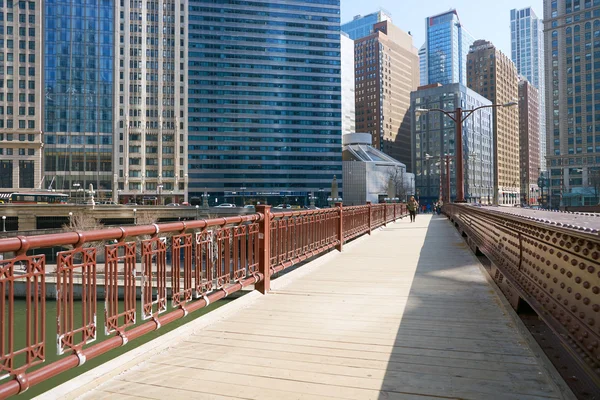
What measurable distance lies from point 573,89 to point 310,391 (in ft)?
437

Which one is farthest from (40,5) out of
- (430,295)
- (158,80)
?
(430,295)

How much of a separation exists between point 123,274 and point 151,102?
355 ft

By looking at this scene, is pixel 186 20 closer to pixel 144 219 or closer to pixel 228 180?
pixel 228 180

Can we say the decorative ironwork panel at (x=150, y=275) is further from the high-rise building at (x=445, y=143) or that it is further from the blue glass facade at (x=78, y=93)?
the high-rise building at (x=445, y=143)

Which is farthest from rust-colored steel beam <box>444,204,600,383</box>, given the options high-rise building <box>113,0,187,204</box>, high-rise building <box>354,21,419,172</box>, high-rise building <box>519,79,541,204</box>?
high-rise building <box>519,79,541,204</box>

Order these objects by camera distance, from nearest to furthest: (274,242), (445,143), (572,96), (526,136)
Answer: (274,242) < (572,96) < (445,143) < (526,136)

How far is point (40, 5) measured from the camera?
100062 mm

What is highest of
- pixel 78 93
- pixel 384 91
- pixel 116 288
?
pixel 384 91

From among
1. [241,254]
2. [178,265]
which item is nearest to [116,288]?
[178,265]

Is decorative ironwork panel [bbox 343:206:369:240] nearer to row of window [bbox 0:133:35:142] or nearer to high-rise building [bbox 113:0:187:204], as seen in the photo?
high-rise building [bbox 113:0:187:204]

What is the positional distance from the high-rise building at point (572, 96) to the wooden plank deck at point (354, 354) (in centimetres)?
11543

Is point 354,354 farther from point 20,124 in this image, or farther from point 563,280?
point 20,124

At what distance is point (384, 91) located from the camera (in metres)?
171

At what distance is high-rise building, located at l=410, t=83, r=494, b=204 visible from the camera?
13138cm
